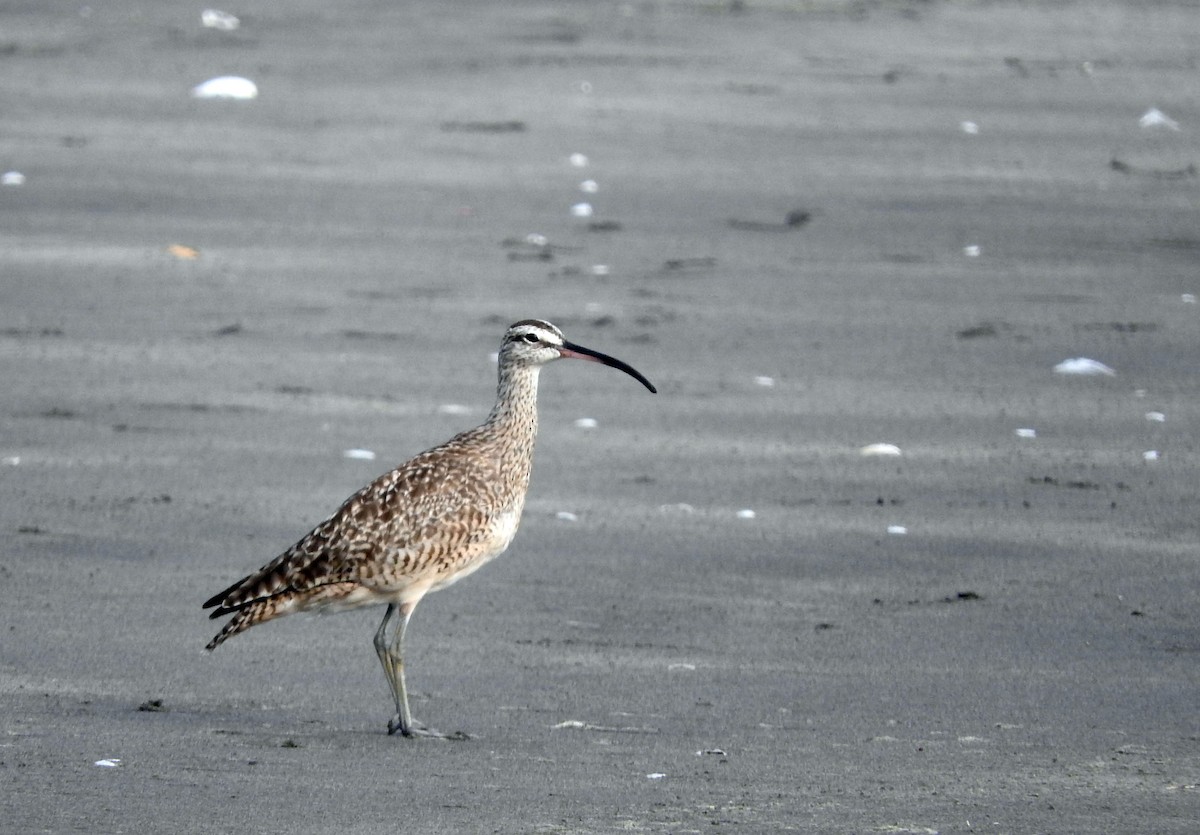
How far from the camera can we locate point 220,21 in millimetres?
→ 24875

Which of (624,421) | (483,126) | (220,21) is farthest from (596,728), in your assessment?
(220,21)

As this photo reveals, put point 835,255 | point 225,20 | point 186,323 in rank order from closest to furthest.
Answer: point 186,323, point 835,255, point 225,20

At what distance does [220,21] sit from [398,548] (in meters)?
18.1

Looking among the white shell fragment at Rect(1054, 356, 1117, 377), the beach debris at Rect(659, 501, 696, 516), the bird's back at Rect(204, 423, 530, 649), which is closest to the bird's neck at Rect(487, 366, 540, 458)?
the bird's back at Rect(204, 423, 530, 649)

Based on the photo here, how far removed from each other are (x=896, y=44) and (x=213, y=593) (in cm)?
1755

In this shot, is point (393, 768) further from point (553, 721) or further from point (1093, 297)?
point (1093, 297)

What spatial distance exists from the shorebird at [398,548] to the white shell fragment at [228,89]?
43.5 ft

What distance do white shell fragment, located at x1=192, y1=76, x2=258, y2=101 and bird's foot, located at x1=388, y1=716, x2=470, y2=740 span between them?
14320 mm

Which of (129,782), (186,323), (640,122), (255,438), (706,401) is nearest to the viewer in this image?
(129,782)

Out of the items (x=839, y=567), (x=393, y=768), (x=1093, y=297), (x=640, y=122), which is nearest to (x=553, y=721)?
(x=393, y=768)

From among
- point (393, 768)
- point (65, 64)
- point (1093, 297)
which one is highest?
point (65, 64)

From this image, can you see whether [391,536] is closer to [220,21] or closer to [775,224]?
[775,224]

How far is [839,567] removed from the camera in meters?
9.67

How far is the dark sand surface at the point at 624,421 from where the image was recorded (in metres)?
7.17
